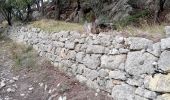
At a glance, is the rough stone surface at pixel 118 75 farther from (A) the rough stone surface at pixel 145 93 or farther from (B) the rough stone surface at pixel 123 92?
(A) the rough stone surface at pixel 145 93

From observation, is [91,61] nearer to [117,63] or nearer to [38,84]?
[117,63]

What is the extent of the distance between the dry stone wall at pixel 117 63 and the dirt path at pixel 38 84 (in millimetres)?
290

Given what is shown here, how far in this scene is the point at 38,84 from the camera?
913cm

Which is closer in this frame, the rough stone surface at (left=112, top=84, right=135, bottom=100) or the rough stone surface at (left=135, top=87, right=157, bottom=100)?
the rough stone surface at (left=135, top=87, right=157, bottom=100)

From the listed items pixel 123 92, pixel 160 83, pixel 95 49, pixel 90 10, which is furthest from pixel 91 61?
pixel 90 10

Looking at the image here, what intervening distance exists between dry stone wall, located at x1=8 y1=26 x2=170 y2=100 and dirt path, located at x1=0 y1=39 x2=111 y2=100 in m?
0.29

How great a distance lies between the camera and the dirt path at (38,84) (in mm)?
7715

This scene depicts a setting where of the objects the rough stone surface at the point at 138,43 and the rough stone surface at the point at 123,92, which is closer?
the rough stone surface at the point at 138,43

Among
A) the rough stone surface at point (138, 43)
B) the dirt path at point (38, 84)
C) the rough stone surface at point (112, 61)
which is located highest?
the rough stone surface at point (138, 43)

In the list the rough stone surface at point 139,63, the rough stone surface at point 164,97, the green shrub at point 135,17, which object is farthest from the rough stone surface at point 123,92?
the green shrub at point 135,17

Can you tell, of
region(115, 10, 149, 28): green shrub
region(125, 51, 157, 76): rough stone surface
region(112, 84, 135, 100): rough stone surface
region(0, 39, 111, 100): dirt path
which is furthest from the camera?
region(115, 10, 149, 28): green shrub

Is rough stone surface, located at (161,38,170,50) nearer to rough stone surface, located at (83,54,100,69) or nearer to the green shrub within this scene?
rough stone surface, located at (83,54,100,69)

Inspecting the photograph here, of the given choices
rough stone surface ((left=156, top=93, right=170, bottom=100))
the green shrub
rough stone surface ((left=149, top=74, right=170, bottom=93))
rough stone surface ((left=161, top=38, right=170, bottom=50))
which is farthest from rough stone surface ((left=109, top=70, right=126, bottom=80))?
the green shrub

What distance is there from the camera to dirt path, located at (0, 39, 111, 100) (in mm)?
7715
